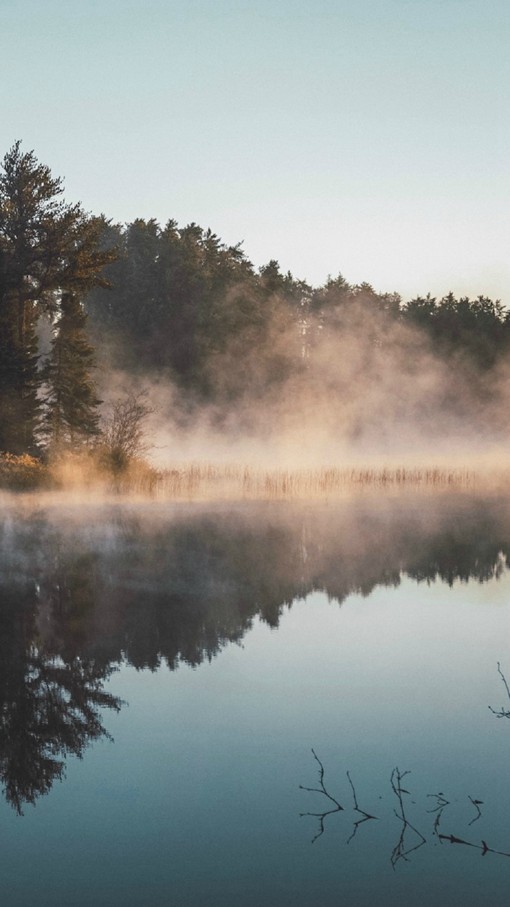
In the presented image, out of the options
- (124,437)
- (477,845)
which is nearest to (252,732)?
(477,845)

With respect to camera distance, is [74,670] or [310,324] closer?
[74,670]

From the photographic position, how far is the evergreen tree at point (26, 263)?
3925 cm

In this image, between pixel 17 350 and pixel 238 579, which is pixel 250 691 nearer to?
pixel 238 579

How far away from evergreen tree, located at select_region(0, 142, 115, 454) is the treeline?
49 millimetres

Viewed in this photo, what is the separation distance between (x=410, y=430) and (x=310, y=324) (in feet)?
46.6

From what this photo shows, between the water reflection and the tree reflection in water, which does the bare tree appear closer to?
the tree reflection in water

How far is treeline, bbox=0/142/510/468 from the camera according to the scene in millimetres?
39719

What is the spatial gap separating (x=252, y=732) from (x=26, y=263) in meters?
33.2

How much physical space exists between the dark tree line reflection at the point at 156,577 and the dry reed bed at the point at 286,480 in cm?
363

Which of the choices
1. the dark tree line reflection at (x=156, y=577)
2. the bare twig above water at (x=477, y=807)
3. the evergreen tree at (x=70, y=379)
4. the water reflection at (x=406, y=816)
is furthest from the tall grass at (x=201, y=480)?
the bare twig above water at (x=477, y=807)

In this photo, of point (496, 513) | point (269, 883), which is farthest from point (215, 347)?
point (269, 883)

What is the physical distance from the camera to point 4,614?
14711 millimetres

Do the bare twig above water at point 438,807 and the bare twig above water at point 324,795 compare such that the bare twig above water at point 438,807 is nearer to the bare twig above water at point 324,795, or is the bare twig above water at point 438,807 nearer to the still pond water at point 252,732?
the still pond water at point 252,732

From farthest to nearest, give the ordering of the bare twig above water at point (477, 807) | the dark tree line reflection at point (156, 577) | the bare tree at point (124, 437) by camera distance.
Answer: the bare tree at point (124, 437) → the dark tree line reflection at point (156, 577) → the bare twig above water at point (477, 807)
